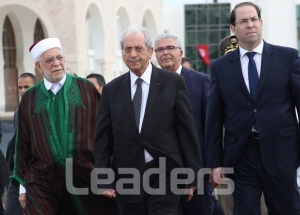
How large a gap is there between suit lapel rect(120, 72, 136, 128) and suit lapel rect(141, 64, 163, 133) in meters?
0.12

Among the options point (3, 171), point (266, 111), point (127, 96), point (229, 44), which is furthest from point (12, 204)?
point (266, 111)

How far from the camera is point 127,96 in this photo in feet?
21.0

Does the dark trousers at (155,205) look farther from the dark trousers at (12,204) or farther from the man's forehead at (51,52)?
the dark trousers at (12,204)

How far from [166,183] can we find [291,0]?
54331 millimetres

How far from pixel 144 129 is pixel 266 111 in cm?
102

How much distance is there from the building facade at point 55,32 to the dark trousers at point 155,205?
22.3m

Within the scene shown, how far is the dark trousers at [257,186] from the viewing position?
6.43 metres

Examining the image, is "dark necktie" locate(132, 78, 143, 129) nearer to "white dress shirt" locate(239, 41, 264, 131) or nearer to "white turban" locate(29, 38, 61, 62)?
"white dress shirt" locate(239, 41, 264, 131)

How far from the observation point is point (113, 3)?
34.4 m

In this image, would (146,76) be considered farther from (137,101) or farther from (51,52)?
(51,52)

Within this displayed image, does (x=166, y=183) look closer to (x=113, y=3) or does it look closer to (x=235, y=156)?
(x=235, y=156)

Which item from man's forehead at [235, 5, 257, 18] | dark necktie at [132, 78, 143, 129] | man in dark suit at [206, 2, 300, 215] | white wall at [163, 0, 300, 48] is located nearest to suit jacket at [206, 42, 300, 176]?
man in dark suit at [206, 2, 300, 215]

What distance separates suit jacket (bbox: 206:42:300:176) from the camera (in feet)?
21.0

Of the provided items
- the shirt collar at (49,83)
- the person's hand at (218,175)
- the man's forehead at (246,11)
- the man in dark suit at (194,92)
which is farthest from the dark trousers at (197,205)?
the man's forehead at (246,11)
